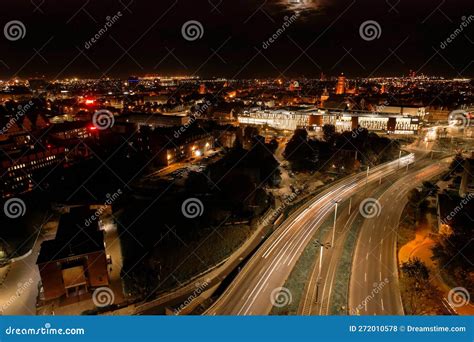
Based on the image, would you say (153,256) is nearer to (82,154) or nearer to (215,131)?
(82,154)

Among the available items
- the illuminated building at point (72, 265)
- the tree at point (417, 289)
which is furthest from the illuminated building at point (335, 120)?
the illuminated building at point (72, 265)

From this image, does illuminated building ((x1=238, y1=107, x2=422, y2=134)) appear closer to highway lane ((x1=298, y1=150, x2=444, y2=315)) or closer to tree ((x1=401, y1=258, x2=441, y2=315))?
highway lane ((x1=298, y1=150, x2=444, y2=315))

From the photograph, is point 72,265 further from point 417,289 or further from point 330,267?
point 417,289

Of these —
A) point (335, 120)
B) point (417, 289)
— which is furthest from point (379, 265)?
point (335, 120)

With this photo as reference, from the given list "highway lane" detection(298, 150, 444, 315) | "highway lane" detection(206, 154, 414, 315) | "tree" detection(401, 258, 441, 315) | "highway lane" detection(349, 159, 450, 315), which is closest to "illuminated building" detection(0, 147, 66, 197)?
"highway lane" detection(206, 154, 414, 315)

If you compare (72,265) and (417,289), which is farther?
(72,265)
